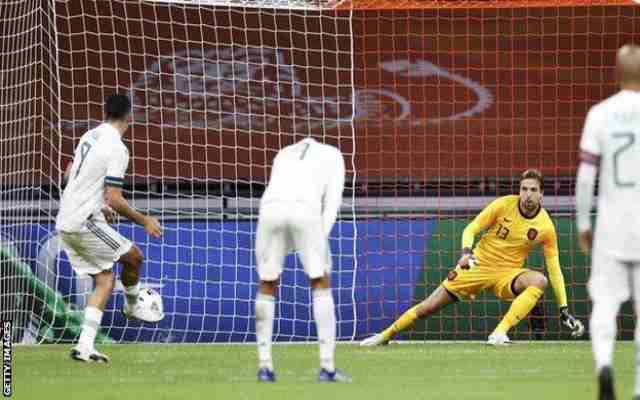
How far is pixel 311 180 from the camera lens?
10.0m

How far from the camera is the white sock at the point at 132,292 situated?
1292 centimetres

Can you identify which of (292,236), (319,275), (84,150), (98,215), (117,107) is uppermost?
(117,107)

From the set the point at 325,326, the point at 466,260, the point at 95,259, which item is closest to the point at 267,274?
the point at 325,326

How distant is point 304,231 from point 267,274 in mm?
381

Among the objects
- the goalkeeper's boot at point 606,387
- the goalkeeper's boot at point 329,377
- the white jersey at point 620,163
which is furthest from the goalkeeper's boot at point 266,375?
the goalkeeper's boot at point 606,387

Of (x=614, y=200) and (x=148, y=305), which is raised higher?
(x=614, y=200)

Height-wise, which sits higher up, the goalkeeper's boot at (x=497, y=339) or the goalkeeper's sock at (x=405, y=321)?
the goalkeeper's sock at (x=405, y=321)

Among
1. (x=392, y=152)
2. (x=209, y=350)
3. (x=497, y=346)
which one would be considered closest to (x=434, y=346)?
(x=497, y=346)

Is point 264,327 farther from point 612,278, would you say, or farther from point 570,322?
point 570,322

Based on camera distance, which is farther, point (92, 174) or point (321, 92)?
point (321, 92)

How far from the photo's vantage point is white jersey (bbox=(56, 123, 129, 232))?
1192 centimetres

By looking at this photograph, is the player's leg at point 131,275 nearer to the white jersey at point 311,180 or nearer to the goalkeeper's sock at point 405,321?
the goalkeeper's sock at point 405,321

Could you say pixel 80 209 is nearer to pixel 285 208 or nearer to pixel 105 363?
pixel 105 363

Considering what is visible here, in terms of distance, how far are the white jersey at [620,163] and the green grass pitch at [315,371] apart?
1.29 meters
